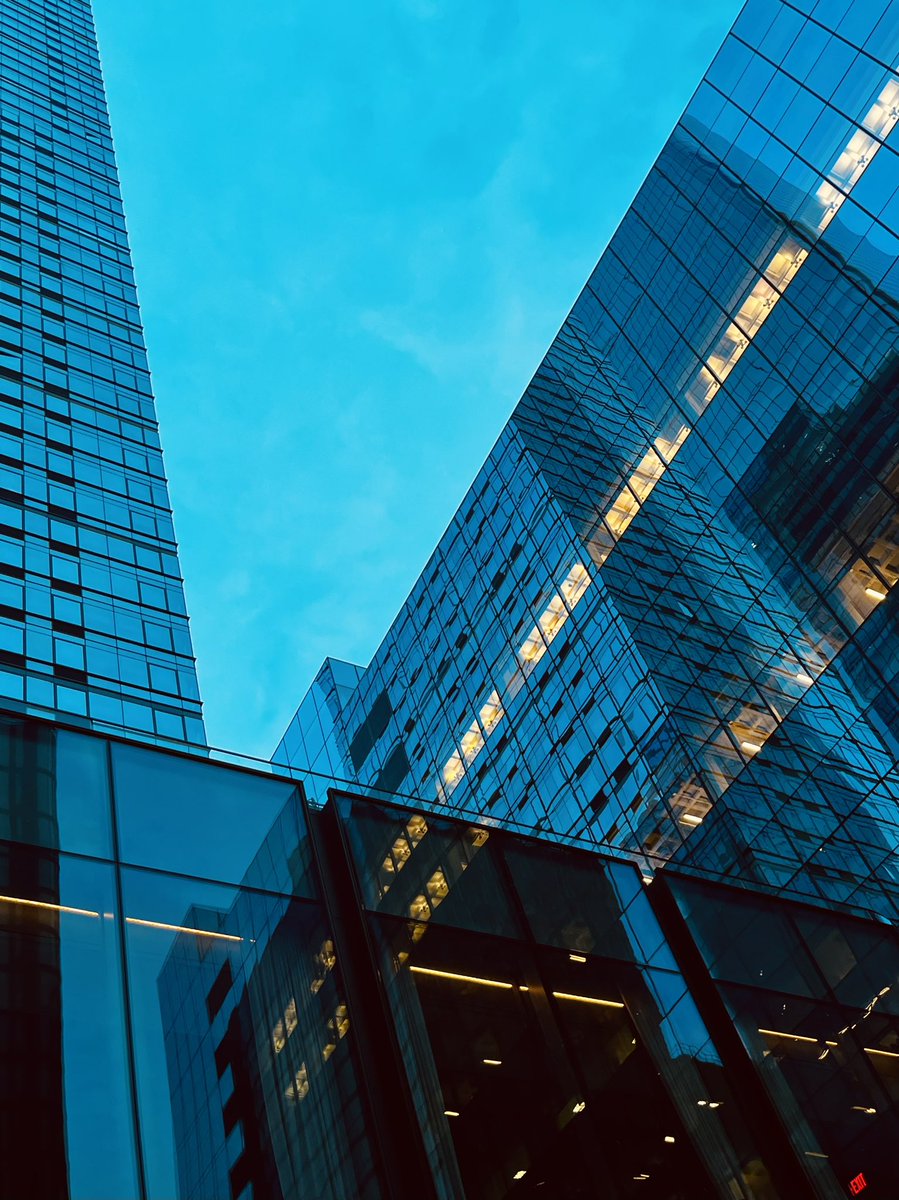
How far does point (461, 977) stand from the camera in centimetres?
1631

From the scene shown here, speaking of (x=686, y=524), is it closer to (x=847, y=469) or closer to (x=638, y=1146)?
(x=847, y=469)

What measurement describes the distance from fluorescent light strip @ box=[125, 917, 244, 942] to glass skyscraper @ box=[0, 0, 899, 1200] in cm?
6

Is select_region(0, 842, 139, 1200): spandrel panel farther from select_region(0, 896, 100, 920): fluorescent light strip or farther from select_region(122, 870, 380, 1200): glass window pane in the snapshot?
select_region(122, 870, 380, 1200): glass window pane

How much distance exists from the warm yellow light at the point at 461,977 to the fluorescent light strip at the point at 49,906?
461 centimetres

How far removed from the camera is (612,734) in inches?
1964

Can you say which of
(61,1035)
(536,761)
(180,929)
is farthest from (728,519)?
(61,1035)

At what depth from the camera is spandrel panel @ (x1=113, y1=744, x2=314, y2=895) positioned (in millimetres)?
15586

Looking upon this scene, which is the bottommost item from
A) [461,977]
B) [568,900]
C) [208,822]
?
[461,977]

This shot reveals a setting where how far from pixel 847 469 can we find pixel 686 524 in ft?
46.0

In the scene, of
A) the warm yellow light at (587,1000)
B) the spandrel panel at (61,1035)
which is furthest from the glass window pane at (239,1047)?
the warm yellow light at (587,1000)

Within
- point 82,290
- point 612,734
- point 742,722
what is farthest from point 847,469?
point 82,290

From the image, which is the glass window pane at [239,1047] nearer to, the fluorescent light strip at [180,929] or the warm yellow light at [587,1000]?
the fluorescent light strip at [180,929]

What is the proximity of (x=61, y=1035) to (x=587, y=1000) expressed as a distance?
773cm

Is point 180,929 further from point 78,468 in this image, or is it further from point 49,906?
point 78,468
